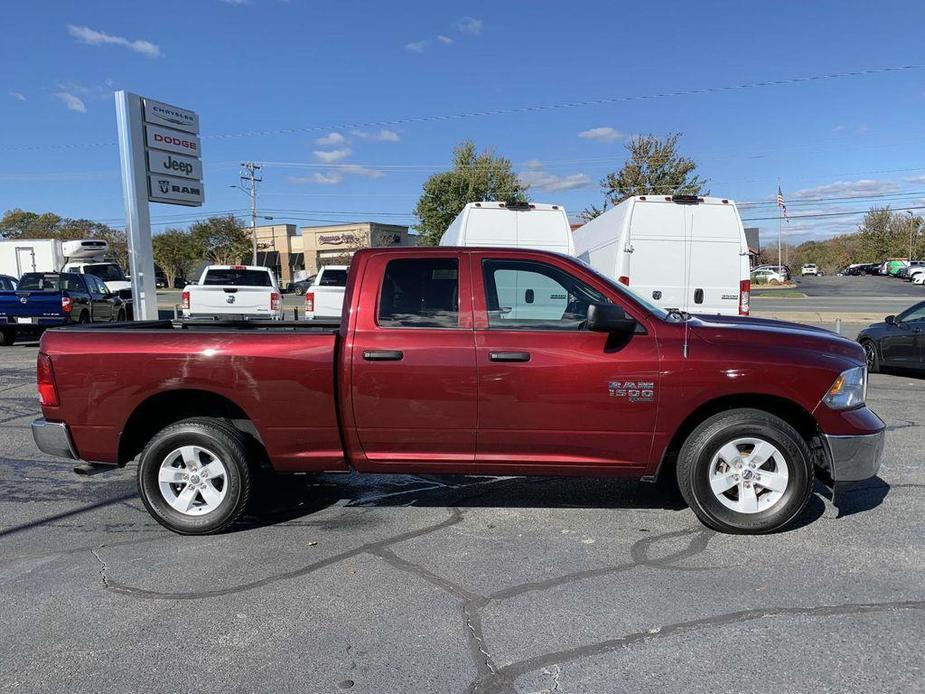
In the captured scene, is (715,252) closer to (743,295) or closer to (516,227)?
(743,295)

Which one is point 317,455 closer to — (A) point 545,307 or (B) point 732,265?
(A) point 545,307

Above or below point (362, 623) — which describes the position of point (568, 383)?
above

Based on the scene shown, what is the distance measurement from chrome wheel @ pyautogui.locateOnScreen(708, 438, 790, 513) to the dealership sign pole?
13.5 metres

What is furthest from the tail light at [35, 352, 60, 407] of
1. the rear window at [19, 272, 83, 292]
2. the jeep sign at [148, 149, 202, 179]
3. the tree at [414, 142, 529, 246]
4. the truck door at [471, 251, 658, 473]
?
the tree at [414, 142, 529, 246]

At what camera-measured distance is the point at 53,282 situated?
16641 mm

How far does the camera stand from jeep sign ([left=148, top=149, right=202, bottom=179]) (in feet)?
50.4

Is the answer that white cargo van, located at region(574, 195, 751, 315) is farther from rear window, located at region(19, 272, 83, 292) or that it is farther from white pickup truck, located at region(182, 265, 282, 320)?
rear window, located at region(19, 272, 83, 292)

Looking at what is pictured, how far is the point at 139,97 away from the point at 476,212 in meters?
9.25

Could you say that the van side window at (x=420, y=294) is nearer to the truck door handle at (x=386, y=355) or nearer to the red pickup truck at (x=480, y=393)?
the red pickup truck at (x=480, y=393)

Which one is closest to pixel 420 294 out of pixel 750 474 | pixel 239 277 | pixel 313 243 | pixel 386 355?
pixel 386 355

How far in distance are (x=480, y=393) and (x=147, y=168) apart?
46.2 feet

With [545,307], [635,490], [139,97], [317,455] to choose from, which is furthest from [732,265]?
[139,97]

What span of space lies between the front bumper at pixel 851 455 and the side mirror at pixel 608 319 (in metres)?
1.48

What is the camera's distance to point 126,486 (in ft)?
18.0
